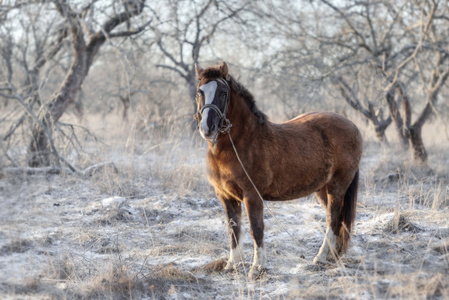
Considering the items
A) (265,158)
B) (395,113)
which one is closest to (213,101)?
(265,158)

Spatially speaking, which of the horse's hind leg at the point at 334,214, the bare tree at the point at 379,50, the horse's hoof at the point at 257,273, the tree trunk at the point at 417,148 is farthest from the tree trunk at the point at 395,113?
the horse's hoof at the point at 257,273

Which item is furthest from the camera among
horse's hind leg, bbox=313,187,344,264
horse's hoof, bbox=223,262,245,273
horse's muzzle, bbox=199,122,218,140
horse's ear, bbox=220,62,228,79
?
horse's hind leg, bbox=313,187,344,264

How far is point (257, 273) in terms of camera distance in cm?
350

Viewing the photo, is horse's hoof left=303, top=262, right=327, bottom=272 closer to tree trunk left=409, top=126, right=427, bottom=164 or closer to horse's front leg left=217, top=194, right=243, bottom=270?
horse's front leg left=217, top=194, right=243, bottom=270

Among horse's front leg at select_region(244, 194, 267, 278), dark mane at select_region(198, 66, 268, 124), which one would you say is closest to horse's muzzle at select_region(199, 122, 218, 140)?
dark mane at select_region(198, 66, 268, 124)

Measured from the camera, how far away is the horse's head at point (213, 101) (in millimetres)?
3135

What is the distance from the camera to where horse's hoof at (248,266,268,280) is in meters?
3.47

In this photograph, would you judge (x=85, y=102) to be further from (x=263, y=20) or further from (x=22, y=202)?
(x=22, y=202)

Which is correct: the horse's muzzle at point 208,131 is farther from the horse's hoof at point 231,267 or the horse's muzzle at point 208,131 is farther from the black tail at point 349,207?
the black tail at point 349,207

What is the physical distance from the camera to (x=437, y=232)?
436cm

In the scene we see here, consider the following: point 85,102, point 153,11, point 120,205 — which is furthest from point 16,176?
point 85,102

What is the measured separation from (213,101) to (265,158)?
71 centimetres

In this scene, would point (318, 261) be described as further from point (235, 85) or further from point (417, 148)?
point (417, 148)

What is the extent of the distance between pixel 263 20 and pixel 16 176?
5.75m
